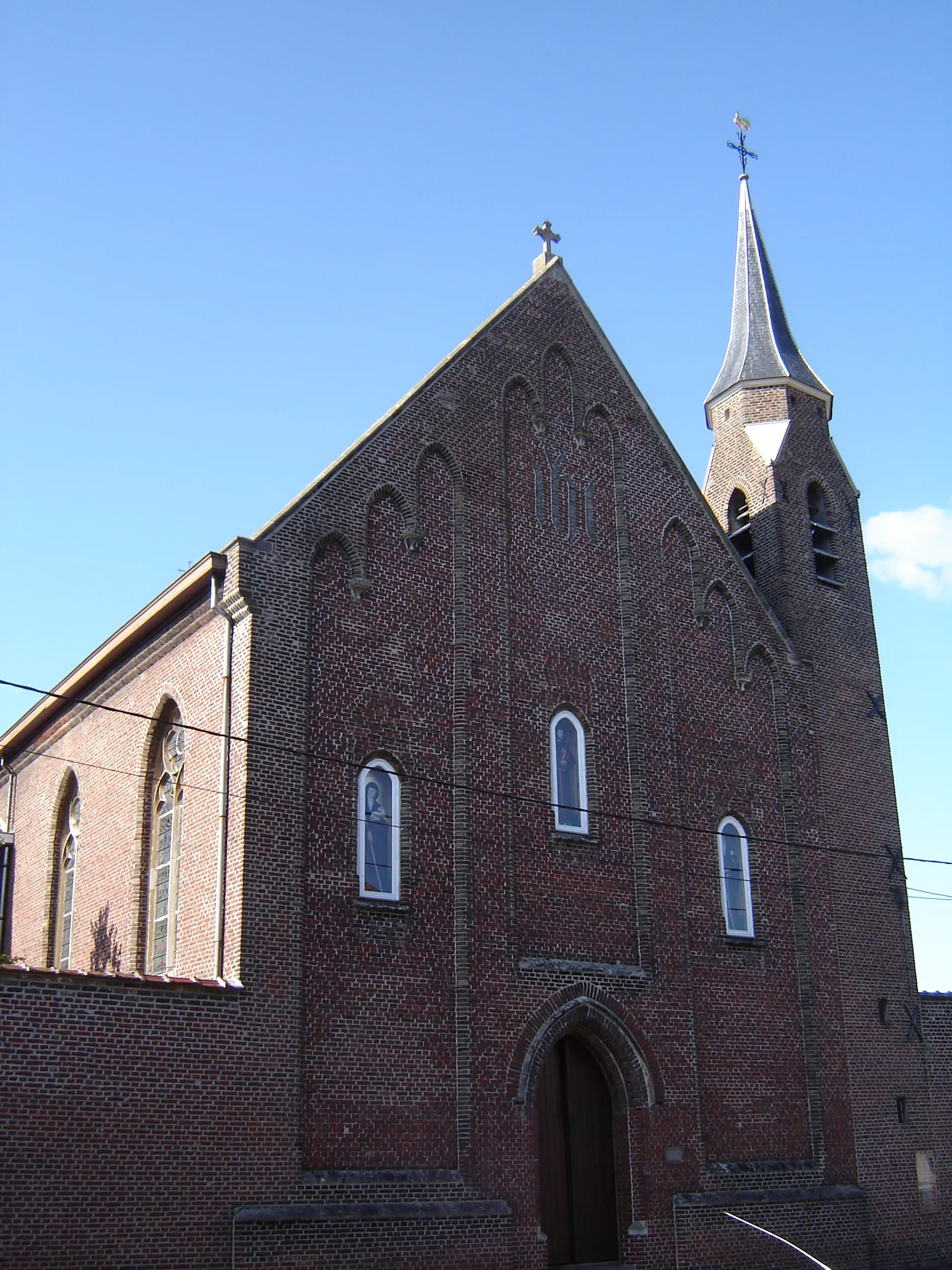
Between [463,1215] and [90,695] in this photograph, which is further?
[90,695]

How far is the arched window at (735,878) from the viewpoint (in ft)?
67.7

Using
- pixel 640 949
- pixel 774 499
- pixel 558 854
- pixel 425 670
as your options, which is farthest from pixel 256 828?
pixel 774 499

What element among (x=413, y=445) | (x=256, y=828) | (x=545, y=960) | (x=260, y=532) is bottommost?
(x=545, y=960)

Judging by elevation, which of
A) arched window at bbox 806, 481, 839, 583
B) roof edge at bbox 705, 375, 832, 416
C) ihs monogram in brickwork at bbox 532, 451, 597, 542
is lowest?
ihs monogram in brickwork at bbox 532, 451, 597, 542

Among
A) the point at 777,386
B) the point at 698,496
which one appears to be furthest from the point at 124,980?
the point at 777,386

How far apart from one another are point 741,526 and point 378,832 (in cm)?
1080

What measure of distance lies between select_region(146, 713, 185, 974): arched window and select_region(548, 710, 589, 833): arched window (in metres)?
5.07

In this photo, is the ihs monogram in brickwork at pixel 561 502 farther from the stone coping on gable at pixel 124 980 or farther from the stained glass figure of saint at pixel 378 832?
the stone coping on gable at pixel 124 980

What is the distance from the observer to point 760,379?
2528cm

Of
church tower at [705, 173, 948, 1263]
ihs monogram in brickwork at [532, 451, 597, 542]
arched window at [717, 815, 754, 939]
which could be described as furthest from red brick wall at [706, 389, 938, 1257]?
ihs monogram in brickwork at [532, 451, 597, 542]

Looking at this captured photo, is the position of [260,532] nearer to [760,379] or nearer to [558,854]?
[558,854]

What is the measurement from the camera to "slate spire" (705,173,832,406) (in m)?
25.5

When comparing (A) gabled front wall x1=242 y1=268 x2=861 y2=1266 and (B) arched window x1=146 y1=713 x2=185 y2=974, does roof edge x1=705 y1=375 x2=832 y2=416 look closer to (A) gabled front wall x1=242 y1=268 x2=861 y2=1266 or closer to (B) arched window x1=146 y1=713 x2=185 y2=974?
(A) gabled front wall x1=242 y1=268 x2=861 y2=1266

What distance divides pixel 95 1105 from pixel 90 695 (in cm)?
876
